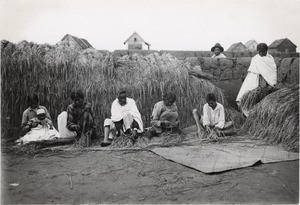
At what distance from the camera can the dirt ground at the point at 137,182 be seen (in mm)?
3516

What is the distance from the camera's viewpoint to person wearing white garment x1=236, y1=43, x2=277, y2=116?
6.98 m

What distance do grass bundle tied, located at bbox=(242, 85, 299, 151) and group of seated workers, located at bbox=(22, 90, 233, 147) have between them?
1.61ft

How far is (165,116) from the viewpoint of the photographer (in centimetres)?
615

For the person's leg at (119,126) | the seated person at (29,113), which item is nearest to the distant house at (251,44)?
the person's leg at (119,126)

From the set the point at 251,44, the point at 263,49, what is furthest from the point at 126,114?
the point at 251,44

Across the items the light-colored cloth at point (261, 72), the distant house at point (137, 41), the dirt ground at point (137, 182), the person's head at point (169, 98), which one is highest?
the distant house at point (137, 41)

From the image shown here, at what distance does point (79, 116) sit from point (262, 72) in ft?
13.0

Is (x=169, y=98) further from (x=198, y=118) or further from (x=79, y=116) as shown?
(x=79, y=116)

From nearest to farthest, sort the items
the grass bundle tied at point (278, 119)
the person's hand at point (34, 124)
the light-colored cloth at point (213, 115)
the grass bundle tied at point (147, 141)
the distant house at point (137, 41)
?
the grass bundle tied at point (278, 119) < the grass bundle tied at point (147, 141) < the person's hand at point (34, 124) < the light-colored cloth at point (213, 115) < the distant house at point (137, 41)

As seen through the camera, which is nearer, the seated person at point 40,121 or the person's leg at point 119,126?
the seated person at point 40,121

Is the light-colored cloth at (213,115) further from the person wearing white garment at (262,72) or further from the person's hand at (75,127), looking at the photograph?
the person's hand at (75,127)

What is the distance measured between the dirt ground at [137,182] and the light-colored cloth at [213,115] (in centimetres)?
162

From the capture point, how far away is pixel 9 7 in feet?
15.5

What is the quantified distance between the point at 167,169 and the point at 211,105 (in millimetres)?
2142
